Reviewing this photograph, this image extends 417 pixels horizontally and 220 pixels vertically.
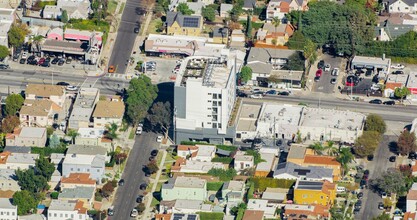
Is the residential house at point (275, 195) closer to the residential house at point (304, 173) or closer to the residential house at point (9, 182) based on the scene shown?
the residential house at point (304, 173)

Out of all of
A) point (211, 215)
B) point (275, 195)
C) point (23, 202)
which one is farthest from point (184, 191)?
point (23, 202)

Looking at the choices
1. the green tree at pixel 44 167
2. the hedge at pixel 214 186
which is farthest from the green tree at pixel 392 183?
the green tree at pixel 44 167

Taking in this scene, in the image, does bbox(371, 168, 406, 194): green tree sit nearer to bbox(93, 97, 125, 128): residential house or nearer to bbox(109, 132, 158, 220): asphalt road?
bbox(109, 132, 158, 220): asphalt road

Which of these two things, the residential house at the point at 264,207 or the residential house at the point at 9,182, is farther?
the residential house at the point at 9,182

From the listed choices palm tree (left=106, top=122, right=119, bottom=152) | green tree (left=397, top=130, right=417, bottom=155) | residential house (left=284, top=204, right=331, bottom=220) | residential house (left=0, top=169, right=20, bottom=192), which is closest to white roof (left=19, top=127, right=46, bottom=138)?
palm tree (left=106, top=122, right=119, bottom=152)

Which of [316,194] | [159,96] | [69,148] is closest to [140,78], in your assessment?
[159,96]

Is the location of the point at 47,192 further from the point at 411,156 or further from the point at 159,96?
the point at 411,156
